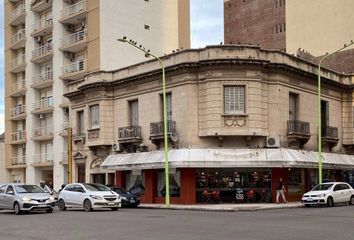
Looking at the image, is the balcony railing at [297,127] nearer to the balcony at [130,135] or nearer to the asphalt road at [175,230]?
the balcony at [130,135]

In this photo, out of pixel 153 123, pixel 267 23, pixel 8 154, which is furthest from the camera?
pixel 267 23

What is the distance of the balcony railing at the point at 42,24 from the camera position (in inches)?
2293

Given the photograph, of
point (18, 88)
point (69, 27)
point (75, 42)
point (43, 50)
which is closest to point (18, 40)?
Answer: point (18, 88)

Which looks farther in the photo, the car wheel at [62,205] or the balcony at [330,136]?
the balcony at [330,136]

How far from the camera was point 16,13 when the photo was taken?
6406 centimetres

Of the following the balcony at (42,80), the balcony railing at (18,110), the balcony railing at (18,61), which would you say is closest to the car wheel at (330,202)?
the balcony at (42,80)

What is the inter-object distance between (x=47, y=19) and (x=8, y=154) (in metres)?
15.6

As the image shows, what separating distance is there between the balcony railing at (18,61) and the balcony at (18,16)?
3725mm

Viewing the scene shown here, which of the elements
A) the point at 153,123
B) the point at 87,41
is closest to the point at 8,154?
the point at 87,41

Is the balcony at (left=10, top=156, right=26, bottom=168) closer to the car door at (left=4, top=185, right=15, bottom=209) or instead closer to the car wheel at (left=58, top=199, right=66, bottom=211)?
the car wheel at (left=58, top=199, right=66, bottom=211)

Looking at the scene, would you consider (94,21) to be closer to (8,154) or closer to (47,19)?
(47,19)

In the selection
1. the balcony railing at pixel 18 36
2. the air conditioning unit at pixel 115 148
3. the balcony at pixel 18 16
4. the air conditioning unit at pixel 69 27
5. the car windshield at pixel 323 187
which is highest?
the balcony at pixel 18 16

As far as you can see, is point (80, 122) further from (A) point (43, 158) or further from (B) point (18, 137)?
(B) point (18, 137)

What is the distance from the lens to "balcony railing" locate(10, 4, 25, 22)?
6284cm
